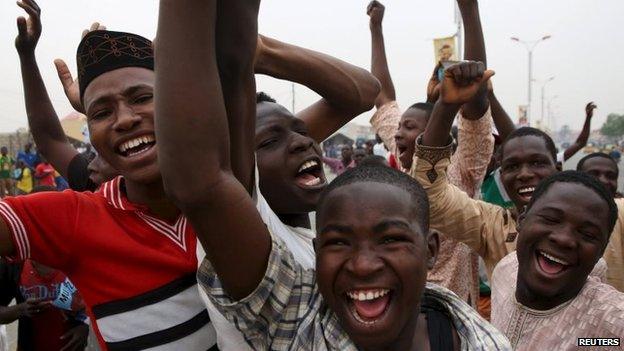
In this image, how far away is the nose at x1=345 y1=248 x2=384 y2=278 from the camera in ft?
4.22

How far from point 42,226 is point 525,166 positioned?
207 centimetres

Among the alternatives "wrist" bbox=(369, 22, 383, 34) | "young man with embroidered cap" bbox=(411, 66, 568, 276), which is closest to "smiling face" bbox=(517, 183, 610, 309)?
"young man with embroidered cap" bbox=(411, 66, 568, 276)

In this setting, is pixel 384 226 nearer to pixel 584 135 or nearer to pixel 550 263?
pixel 550 263

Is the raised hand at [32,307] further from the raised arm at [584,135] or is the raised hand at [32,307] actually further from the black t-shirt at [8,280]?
the raised arm at [584,135]

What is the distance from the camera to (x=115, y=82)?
151 centimetres

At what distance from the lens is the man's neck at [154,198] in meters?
1.53

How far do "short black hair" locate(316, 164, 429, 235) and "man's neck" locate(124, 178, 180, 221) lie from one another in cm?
43

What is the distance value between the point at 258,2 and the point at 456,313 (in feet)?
2.99

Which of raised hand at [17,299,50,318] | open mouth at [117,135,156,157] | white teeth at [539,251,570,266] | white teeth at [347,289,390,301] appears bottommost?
raised hand at [17,299,50,318]

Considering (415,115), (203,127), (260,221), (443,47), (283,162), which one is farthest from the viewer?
(443,47)

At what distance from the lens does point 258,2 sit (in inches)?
44.4

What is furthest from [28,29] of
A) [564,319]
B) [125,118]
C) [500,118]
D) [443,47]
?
[443,47]

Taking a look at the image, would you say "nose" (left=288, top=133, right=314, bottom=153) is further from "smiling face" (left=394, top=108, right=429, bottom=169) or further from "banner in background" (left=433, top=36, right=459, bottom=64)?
"banner in background" (left=433, top=36, right=459, bottom=64)

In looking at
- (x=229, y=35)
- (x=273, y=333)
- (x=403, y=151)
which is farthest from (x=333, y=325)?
(x=403, y=151)
